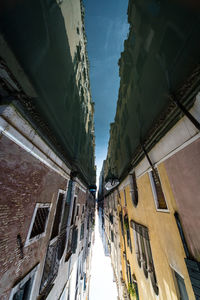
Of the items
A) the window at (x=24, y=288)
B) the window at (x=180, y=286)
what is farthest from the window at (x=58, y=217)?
the window at (x=180, y=286)

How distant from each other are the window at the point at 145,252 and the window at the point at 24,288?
15.4 ft

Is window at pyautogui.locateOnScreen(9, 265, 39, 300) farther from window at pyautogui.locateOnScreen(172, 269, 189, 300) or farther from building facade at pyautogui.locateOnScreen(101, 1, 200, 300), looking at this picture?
window at pyautogui.locateOnScreen(172, 269, 189, 300)

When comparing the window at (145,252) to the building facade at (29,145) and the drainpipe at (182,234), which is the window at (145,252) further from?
the building facade at (29,145)

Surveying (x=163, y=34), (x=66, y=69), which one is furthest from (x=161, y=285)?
(x=66, y=69)

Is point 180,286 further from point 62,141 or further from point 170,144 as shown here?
point 62,141

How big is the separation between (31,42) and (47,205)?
539cm

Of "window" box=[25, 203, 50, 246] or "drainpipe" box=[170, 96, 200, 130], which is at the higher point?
"drainpipe" box=[170, 96, 200, 130]

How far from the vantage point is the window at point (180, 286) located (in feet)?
10.1

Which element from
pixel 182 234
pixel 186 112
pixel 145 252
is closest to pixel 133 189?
pixel 145 252

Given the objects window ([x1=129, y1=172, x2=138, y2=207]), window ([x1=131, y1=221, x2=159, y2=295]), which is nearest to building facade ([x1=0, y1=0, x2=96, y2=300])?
window ([x1=131, y1=221, x2=159, y2=295])

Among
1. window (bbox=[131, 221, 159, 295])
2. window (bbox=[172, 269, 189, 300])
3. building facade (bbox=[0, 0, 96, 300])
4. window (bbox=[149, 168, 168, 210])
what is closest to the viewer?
building facade (bbox=[0, 0, 96, 300])

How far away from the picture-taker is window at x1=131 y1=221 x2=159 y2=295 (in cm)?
468

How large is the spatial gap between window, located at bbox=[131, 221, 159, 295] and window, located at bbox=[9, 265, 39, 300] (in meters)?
4.70

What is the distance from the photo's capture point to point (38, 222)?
12.2 ft
